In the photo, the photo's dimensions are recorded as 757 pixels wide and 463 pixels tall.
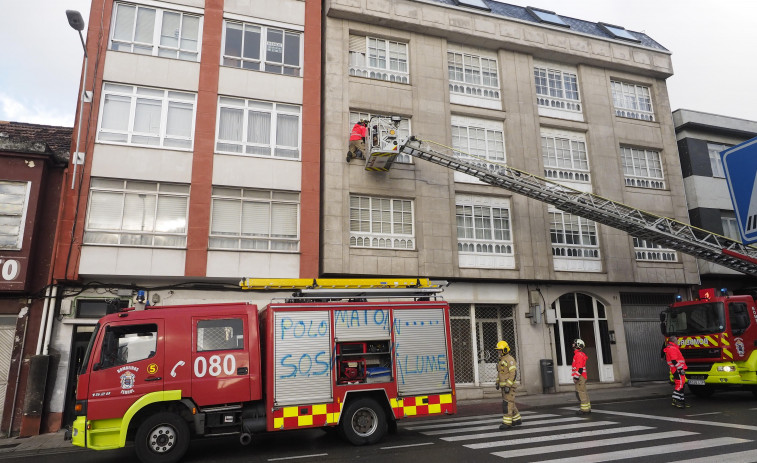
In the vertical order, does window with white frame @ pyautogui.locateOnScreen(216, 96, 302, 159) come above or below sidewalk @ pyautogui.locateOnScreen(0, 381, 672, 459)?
above

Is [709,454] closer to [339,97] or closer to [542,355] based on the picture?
[542,355]

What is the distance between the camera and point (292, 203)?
15609 mm

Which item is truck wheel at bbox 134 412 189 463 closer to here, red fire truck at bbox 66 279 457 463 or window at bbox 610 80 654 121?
red fire truck at bbox 66 279 457 463

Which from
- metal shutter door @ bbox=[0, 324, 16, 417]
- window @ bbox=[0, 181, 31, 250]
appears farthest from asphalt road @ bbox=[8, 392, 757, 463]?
window @ bbox=[0, 181, 31, 250]

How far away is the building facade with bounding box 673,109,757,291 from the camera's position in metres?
21.1

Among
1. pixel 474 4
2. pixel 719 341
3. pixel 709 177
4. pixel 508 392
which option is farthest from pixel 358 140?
pixel 709 177

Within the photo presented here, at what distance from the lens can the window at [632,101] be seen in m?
21.2

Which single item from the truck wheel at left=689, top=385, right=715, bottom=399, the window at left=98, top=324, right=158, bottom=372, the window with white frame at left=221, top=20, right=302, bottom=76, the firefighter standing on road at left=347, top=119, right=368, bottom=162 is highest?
the window with white frame at left=221, top=20, right=302, bottom=76

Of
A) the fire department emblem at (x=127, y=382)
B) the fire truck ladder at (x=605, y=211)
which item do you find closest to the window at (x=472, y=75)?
the fire truck ladder at (x=605, y=211)

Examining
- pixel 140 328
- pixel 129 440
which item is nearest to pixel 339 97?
pixel 140 328

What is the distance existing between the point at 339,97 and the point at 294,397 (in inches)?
438

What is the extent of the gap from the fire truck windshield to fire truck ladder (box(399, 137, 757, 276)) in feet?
9.48

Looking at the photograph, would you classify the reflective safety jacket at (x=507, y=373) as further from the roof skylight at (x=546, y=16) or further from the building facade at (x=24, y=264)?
the roof skylight at (x=546, y=16)

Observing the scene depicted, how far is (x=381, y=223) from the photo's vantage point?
16.5 metres
